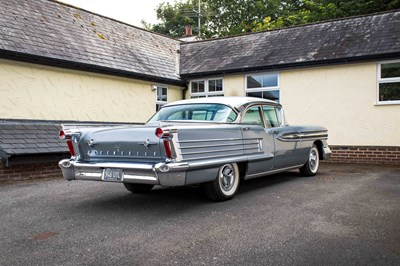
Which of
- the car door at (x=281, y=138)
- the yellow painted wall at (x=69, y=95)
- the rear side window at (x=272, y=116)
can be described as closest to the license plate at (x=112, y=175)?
the car door at (x=281, y=138)

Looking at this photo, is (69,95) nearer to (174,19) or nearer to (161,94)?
(161,94)

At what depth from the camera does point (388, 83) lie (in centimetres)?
1119

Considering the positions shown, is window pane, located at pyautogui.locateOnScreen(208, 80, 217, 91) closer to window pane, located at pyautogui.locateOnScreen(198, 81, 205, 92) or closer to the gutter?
window pane, located at pyautogui.locateOnScreen(198, 81, 205, 92)

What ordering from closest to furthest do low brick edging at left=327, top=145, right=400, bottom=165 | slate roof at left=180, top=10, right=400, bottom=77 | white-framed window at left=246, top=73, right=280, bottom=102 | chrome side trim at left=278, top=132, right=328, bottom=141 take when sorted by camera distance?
1. chrome side trim at left=278, top=132, right=328, bottom=141
2. low brick edging at left=327, top=145, right=400, bottom=165
3. slate roof at left=180, top=10, right=400, bottom=77
4. white-framed window at left=246, top=73, right=280, bottom=102

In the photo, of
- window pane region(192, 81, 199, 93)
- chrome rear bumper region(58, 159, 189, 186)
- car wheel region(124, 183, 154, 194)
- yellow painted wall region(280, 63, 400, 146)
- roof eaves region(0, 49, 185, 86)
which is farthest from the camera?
window pane region(192, 81, 199, 93)

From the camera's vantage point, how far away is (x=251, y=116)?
6441 mm

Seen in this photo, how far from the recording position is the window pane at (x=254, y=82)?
13422 mm

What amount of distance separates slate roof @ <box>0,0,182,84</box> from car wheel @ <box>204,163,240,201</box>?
6.47m

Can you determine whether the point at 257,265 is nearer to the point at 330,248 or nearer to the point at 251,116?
the point at 330,248

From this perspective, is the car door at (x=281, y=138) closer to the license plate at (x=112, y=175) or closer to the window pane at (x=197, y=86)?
the license plate at (x=112, y=175)

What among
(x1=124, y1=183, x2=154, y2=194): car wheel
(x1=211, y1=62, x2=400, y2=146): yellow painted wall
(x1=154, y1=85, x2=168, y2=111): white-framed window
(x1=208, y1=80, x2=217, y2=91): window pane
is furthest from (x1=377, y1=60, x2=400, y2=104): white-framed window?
(x1=124, y1=183, x2=154, y2=194): car wheel

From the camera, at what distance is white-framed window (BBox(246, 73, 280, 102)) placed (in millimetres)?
13109

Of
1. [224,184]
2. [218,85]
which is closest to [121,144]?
→ [224,184]

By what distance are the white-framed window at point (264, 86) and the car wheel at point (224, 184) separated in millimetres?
7779
